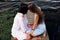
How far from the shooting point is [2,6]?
6.86 metres

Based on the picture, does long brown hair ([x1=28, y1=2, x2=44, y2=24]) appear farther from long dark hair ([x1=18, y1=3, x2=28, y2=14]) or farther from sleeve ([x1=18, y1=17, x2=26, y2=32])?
sleeve ([x1=18, y1=17, x2=26, y2=32])

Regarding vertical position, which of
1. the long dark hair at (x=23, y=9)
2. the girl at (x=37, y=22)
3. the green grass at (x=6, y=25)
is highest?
the long dark hair at (x=23, y=9)

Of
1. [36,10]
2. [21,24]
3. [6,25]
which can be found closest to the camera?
[21,24]

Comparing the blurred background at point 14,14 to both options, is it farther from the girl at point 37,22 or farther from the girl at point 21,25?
the girl at point 21,25

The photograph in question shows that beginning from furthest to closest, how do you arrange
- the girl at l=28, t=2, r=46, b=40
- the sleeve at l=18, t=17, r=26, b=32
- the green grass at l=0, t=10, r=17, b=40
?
1. the green grass at l=0, t=10, r=17, b=40
2. the girl at l=28, t=2, r=46, b=40
3. the sleeve at l=18, t=17, r=26, b=32

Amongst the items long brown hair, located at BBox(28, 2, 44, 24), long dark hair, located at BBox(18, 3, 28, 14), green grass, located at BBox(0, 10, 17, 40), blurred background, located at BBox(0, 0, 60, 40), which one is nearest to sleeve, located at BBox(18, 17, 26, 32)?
long dark hair, located at BBox(18, 3, 28, 14)

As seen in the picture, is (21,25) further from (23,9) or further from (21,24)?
(23,9)

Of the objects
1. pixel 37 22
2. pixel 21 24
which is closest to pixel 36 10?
pixel 37 22

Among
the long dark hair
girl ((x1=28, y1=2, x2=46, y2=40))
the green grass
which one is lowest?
the green grass

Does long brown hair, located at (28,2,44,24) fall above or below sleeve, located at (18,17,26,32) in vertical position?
above

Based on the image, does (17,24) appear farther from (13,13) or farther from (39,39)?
(13,13)

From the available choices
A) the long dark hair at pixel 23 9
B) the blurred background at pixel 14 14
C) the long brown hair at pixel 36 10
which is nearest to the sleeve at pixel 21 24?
the long dark hair at pixel 23 9

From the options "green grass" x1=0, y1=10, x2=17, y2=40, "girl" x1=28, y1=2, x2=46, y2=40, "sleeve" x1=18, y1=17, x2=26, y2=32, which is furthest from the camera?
"green grass" x1=0, y1=10, x2=17, y2=40

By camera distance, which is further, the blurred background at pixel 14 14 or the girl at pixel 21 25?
the blurred background at pixel 14 14
